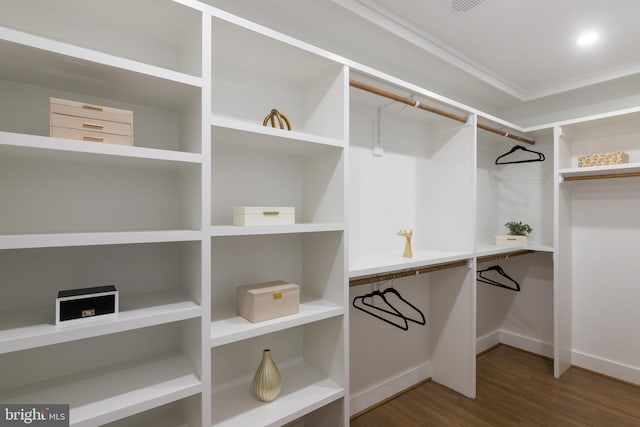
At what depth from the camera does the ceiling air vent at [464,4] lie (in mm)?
1714

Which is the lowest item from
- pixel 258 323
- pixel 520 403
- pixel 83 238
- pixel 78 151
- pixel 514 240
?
pixel 520 403

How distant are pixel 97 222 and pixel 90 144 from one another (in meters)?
0.42

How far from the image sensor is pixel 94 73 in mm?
1075

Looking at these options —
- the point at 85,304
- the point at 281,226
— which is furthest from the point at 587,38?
the point at 85,304

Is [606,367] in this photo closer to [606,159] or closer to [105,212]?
[606,159]

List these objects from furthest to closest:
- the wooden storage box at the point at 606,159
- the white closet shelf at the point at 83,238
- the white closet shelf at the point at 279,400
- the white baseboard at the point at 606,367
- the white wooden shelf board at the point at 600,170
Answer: the white baseboard at the point at 606,367 → the wooden storage box at the point at 606,159 → the white wooden shelf board at the point at 600,170 → the white closet shelf at the point at 279,400 → the white closet shelf at the point at 83,238

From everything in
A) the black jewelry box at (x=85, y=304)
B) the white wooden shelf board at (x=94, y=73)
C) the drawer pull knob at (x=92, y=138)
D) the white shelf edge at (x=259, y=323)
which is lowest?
the white shelf edge at (x=259, y=323)

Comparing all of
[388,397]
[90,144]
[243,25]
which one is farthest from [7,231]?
[388,397]

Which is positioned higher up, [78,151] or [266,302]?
[78,151]

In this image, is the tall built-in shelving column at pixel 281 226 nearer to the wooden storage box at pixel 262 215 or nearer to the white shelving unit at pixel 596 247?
the wooden storage box at pixel 262 215

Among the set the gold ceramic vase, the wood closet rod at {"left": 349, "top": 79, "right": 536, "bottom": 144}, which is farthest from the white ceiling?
the gold ceramic vase

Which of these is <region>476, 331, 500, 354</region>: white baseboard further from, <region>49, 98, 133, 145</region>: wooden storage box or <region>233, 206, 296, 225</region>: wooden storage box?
<region>49, 98, 133, 145</region>: wooden storage box

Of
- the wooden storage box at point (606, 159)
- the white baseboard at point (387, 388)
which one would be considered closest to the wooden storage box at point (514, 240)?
the wooden storage box at point (606, 159)

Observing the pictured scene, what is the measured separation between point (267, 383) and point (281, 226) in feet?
2.32
